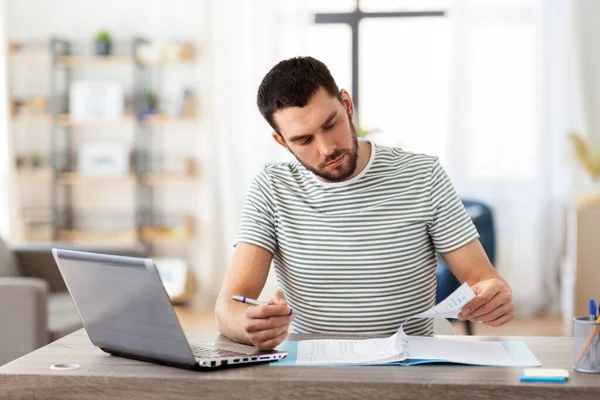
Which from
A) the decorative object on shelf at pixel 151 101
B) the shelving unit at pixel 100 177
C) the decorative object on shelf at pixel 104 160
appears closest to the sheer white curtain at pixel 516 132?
the shelving unit at pixel 100 177

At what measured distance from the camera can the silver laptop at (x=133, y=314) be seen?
1328 millimetres

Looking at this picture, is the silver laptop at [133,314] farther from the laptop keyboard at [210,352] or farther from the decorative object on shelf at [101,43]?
the decorative object on shelf at [101,43]

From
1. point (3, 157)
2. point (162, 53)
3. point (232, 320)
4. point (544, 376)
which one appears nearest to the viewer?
point (544, 376)

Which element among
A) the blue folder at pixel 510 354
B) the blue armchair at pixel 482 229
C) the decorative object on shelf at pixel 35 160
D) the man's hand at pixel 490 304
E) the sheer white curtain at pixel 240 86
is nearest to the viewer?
the blue folder at pixel 510 354

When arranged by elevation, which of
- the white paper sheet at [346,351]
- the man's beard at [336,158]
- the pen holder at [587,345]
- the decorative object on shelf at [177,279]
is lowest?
the decorative object on shelf at [177,279]

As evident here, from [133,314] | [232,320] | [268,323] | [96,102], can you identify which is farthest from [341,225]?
[96,102]

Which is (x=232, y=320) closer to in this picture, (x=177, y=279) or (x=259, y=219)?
(x=259, y=219)

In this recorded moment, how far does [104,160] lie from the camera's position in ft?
18.5

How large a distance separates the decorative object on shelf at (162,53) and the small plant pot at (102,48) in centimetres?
18

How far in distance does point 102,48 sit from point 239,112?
3.10ft

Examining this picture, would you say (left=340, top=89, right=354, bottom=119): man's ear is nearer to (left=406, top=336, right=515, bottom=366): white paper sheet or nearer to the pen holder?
(left=406, top=336, right=515, bottom=366): white paper sheet

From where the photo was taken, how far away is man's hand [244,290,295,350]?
1.47 meters

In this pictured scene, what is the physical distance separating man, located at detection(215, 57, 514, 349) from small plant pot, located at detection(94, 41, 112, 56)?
149 inches

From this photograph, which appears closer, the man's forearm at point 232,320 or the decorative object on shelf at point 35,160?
the man's forearm at point 232,320
